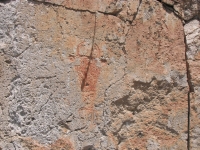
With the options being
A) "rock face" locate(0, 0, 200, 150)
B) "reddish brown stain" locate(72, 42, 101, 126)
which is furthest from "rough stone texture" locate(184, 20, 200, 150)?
"reddish brown stain" locate(72, 42, 101, 126)

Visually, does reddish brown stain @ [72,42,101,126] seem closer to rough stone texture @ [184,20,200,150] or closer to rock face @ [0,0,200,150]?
rock face @ [0,0,200,150]

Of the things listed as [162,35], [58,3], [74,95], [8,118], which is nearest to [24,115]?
Result: [8,118]

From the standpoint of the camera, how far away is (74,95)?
127cm

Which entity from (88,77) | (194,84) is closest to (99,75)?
(88,77)

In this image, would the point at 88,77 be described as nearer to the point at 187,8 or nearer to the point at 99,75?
the point at 99,75

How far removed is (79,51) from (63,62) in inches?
2.8

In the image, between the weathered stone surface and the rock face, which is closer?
the rock face

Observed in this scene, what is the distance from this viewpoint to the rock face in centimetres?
122

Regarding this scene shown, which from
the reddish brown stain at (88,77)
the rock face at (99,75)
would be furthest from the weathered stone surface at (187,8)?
the reddish brown stain at (88,77)

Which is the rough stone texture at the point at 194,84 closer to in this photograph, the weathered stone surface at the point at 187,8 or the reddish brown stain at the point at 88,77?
the weathered stone surface at the point at 187,8

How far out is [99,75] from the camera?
1298 millimetres

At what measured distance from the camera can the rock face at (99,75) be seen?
1.22 m

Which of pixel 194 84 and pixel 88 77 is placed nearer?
pixel 88 77

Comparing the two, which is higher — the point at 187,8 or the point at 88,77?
the point at 187,8
